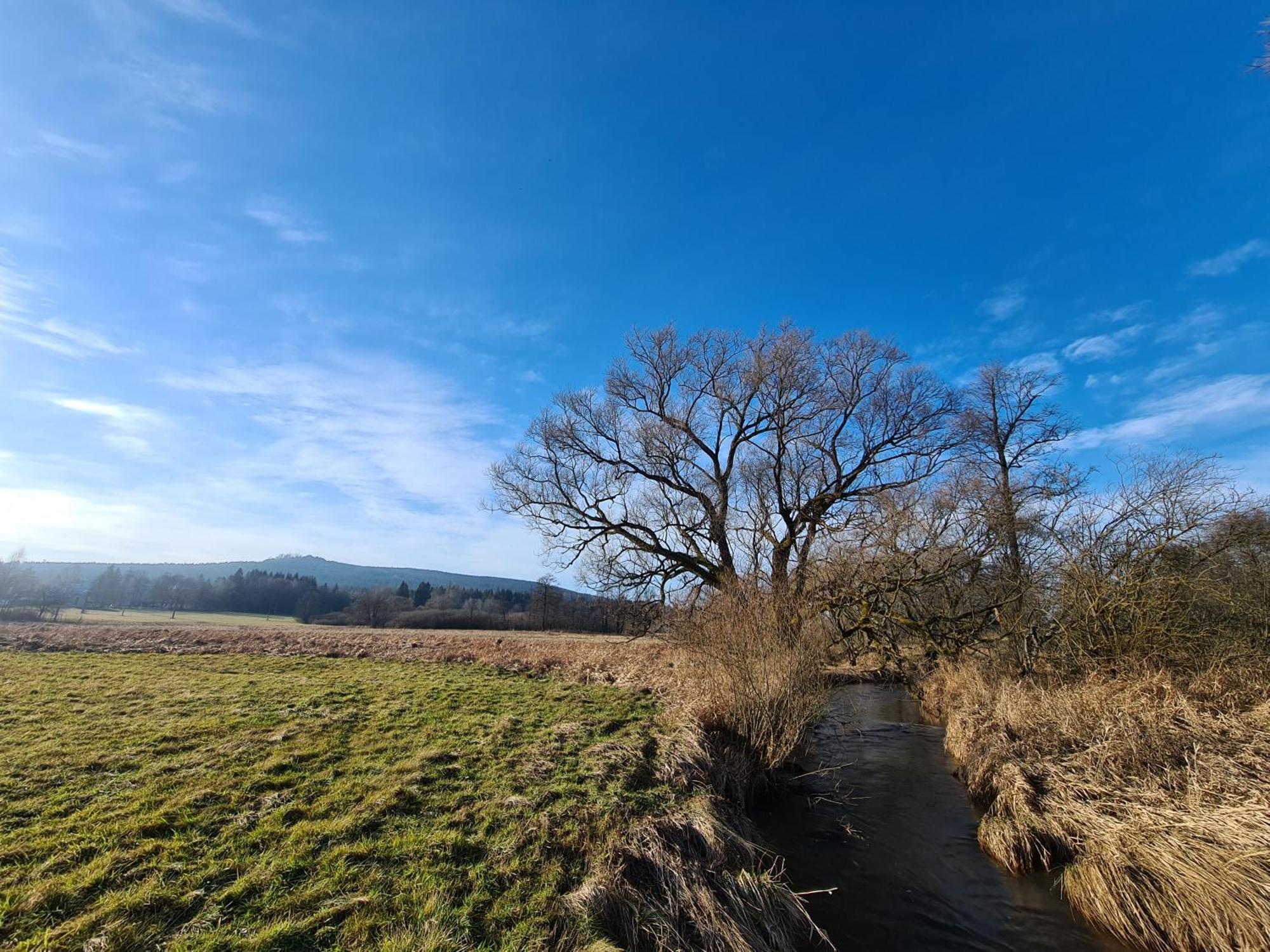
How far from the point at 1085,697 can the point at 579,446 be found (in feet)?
50.6

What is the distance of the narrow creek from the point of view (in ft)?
17.5

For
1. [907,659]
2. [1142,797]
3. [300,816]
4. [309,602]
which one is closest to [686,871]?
[300,816]

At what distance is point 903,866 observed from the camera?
263 inches

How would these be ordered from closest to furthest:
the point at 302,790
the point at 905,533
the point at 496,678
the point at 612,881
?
the point at 612,881 < the point at 302,790 < the point at 496,678 < the point at 905,533

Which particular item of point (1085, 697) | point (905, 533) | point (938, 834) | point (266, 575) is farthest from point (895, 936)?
point (266, 575)

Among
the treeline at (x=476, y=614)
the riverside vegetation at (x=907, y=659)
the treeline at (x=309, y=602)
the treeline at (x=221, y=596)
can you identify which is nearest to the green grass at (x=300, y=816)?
the riverside vegetation at (x=907, y=659)

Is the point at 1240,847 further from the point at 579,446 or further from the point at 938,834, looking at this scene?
the point at 579,446

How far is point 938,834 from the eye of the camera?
7.52 meters

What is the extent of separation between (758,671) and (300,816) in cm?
667

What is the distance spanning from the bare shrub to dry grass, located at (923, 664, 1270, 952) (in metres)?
2.82

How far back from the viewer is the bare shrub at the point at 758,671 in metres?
9.10

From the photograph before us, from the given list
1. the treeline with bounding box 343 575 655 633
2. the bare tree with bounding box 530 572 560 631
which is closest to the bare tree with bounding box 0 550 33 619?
the treeline with bounding box 343 575 655 633

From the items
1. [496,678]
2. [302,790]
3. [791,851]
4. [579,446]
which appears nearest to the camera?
[302,790]

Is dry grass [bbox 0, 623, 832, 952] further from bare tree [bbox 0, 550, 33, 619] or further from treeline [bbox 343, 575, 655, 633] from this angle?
bare tree [bbox 0, 550, 33, 619]
